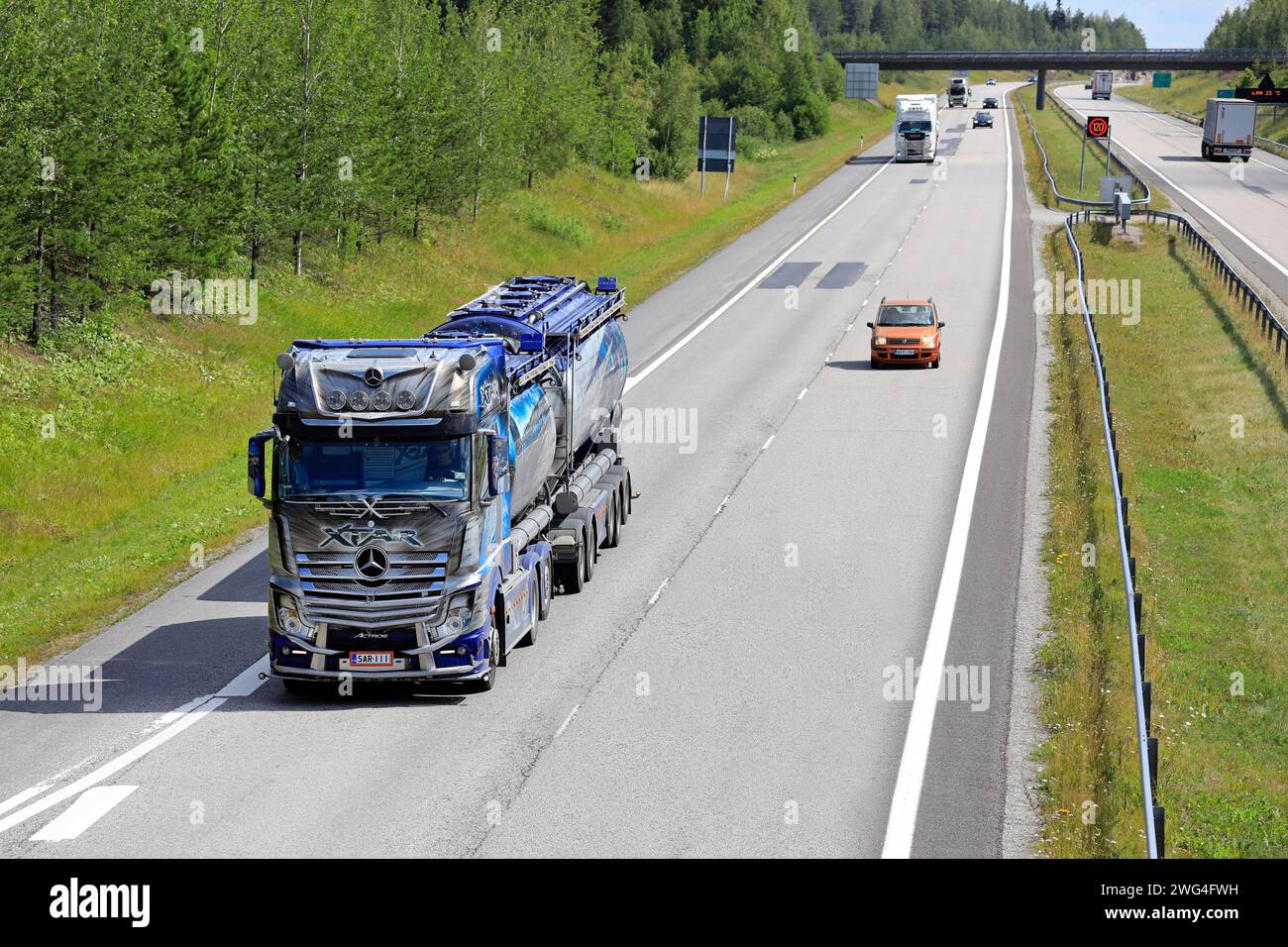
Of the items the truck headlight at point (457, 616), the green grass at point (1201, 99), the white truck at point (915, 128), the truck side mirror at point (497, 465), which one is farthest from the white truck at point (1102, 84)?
the truck headlight at point (457, 616)

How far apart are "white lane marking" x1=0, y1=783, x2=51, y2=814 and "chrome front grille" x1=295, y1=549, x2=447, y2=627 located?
10.8 feet

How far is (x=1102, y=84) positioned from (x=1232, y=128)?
274 ft

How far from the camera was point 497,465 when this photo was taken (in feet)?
58.5

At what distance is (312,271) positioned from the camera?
4691 centimetres

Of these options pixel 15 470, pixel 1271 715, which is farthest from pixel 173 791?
pixel 15 470

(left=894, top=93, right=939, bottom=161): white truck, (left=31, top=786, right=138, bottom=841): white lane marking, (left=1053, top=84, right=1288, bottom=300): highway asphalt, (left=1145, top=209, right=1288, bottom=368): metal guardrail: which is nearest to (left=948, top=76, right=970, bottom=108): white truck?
(left=1053, top=84, right=1288, bottom=300): highway asphalt

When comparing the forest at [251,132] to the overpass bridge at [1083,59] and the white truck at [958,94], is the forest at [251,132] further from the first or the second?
the white truck at [958,94]

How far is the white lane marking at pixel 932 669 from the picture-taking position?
554 inches

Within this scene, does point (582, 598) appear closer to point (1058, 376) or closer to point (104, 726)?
point (104, 726)

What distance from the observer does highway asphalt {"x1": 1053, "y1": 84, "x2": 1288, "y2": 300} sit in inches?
2319

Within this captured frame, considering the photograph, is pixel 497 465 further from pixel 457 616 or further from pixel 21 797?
pixel 21 797

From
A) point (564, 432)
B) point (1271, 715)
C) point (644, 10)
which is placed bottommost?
point (1271, 715)

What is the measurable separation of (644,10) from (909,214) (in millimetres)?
60228

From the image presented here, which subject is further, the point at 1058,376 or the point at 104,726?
the point at 1058,376
